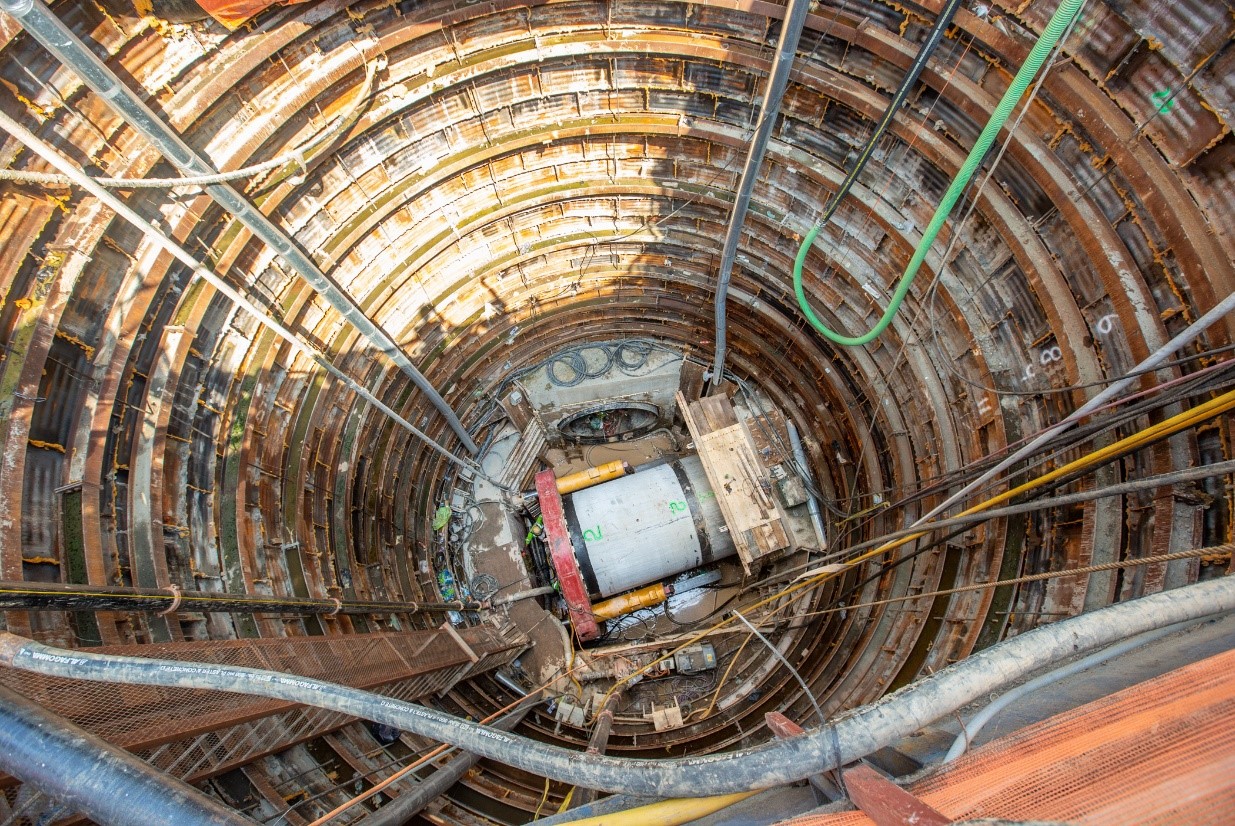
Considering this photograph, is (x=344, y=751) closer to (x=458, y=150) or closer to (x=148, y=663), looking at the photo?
(x=148, y=663)

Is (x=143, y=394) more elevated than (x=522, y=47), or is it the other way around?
(x=522, y=47)

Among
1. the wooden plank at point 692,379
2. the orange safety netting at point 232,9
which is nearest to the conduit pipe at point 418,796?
the orange safety netting at point 232,9

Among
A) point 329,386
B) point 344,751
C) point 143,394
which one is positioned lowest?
point 344,751

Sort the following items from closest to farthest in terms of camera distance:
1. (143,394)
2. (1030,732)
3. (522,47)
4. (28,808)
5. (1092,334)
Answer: (1030,732), (28,808), (1092,334), (143,394), (522,47)

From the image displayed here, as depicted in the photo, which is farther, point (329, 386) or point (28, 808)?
point (329, 386)

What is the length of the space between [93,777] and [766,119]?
12166 mm

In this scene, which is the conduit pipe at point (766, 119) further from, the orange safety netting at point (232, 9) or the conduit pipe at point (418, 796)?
the conduit pipe at point (418, 796)

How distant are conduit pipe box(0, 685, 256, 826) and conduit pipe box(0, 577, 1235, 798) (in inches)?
26.7

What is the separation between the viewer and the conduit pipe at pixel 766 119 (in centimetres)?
926

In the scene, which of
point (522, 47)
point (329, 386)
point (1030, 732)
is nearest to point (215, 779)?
point (329, 386)

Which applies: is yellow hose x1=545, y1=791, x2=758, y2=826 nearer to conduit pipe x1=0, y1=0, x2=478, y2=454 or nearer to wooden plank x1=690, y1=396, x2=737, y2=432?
conduit pipe x1=0, y1=0, x2=478, y2=454

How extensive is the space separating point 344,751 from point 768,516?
9.76 metres

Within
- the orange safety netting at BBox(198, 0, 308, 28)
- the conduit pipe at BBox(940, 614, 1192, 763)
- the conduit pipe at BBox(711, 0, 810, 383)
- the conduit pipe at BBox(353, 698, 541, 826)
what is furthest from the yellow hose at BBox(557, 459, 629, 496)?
the conduit pipe at BBox(940, 614, 1192, 763)

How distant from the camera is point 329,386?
46.7 feet
